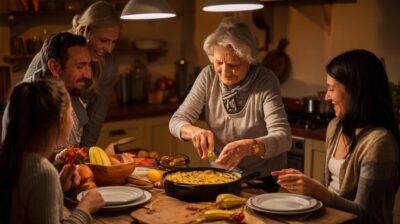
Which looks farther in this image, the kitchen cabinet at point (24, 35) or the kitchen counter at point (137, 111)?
the kitchen counter at point (137, 111)

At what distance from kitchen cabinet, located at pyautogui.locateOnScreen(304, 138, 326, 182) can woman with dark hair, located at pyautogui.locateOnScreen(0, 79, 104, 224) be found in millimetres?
2252

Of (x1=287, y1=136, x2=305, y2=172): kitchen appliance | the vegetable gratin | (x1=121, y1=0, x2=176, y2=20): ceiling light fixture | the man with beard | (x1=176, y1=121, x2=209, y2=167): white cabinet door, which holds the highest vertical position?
(x1=121, y1=0, x2=176, y2=20): ceiling light fixture

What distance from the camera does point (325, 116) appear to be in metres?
3.91

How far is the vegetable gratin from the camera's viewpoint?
1.98m

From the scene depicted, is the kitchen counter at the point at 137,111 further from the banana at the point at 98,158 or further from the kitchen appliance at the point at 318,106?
the banana at the point at 98,158

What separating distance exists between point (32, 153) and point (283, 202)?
86 cm

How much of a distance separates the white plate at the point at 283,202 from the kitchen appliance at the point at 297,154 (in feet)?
5.80

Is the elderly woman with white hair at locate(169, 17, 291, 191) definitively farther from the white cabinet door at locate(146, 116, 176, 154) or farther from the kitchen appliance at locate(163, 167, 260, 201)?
the white cabinet door at locate(146, 116, 176, 154)

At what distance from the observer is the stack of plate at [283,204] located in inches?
68.9

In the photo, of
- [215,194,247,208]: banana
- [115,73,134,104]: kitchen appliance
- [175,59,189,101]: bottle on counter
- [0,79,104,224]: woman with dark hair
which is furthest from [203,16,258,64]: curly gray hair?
[175,59,189,101]: bottle on counter

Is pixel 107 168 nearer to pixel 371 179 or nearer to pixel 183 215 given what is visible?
pixel 183 215

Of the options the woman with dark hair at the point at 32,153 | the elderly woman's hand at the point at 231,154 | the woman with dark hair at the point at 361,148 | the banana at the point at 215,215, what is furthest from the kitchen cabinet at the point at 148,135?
the woman with dark hair at the point at 32,153

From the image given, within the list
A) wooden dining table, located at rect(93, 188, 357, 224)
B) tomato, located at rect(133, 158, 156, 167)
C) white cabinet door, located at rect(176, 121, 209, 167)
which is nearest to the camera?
wooden dining table, located at rect(93, 188, 357, 224)

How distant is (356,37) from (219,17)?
4.65 feet
